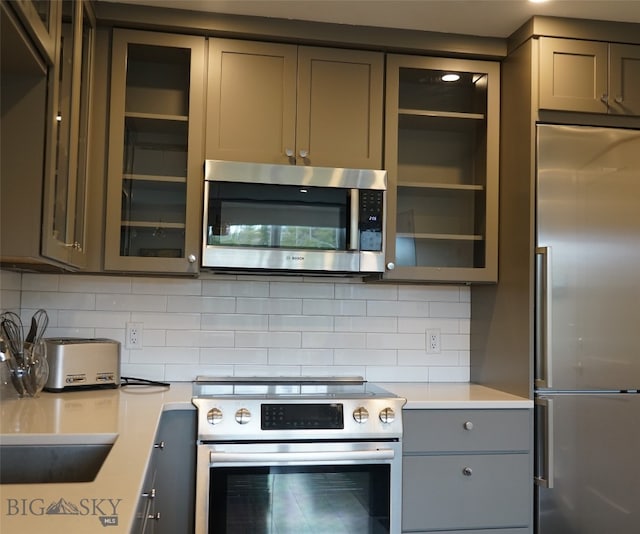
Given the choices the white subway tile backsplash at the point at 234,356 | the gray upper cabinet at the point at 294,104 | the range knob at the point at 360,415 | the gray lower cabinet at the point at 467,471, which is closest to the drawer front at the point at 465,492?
the gray lower cabinet at the point at 467,471

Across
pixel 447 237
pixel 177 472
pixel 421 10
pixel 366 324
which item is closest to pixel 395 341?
pixel 366 324

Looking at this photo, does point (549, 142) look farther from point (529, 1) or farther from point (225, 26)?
point (225, 26)

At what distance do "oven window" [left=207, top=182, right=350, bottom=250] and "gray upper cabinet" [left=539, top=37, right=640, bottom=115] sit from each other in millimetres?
928

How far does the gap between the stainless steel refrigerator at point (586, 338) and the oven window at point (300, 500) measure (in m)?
0.65

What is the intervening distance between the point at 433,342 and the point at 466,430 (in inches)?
24.6

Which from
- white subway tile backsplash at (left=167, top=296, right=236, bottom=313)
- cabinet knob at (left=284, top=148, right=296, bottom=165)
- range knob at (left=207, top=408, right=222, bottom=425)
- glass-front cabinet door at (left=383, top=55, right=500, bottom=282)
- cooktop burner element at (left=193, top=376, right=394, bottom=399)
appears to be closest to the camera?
range knob at (left=207, top=408, right=222, bottom=425)

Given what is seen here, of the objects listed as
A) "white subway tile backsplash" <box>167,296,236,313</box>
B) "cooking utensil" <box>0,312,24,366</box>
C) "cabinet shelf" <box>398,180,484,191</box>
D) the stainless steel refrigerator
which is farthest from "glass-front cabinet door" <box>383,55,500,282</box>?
"cooking utensil" <box>0,312,24,366</box>

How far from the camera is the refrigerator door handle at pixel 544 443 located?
2.23 meters

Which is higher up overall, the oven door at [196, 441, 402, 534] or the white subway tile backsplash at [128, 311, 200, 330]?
the white subway tile backsplash at [128, 311, 200, 330]

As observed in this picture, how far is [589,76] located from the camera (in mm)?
2398

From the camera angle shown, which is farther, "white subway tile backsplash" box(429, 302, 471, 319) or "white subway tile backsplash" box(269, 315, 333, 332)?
"white subway tile backsplash" box(429, 302, 471, 319)

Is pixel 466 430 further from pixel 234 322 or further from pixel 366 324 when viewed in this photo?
pixel 234 322

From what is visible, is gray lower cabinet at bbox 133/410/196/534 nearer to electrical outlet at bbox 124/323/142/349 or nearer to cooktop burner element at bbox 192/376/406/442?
cooktop burner element at bbox 192/376/406/442

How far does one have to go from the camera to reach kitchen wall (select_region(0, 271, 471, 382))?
260 centimetres
